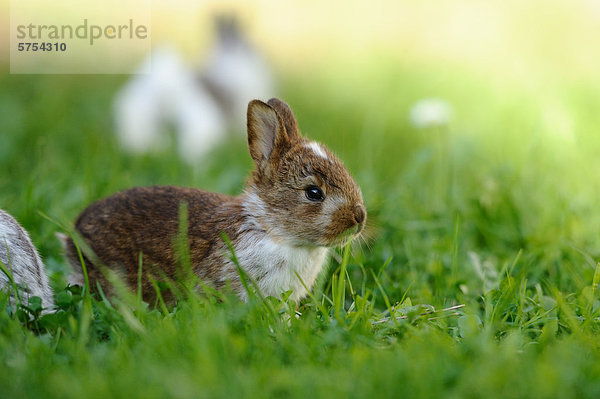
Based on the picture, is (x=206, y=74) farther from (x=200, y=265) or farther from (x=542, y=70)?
(x=200, y=265)

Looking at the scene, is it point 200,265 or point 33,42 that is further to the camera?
point 33,42

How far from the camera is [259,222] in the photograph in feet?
13.4

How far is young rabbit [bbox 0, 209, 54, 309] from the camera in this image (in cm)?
349

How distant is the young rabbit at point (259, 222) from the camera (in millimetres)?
3967

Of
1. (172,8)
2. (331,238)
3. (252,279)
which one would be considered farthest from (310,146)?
(172,8)

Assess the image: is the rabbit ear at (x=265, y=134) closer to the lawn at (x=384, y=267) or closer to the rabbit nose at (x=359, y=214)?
the rabbit nose at (x=359, y=214)

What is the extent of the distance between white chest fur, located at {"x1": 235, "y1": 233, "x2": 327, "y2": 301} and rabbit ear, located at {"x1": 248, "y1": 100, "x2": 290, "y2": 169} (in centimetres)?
47

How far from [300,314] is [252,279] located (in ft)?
1.03

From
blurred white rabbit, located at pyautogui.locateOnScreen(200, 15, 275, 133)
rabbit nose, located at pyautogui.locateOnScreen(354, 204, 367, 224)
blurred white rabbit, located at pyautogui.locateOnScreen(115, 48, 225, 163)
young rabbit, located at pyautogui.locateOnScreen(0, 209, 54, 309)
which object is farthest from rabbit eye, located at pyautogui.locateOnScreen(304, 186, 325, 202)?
blurred white rabbit, located at pyautogui.locateOnScreen(200, 15, 275, 133)

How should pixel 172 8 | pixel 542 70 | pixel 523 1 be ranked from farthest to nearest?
pixel 172 8 < pixel 523 1 < pixel 542 70

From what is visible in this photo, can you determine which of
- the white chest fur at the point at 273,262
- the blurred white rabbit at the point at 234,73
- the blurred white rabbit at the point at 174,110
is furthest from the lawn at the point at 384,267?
the blurred white rabbit at the point at 234,73

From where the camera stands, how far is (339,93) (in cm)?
1067

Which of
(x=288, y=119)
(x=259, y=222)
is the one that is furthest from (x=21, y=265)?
(x=288, y=119)

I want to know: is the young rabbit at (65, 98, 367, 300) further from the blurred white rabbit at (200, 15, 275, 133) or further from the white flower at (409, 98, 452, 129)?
the blurred white rabbit at (200, 15, 275, 133)
